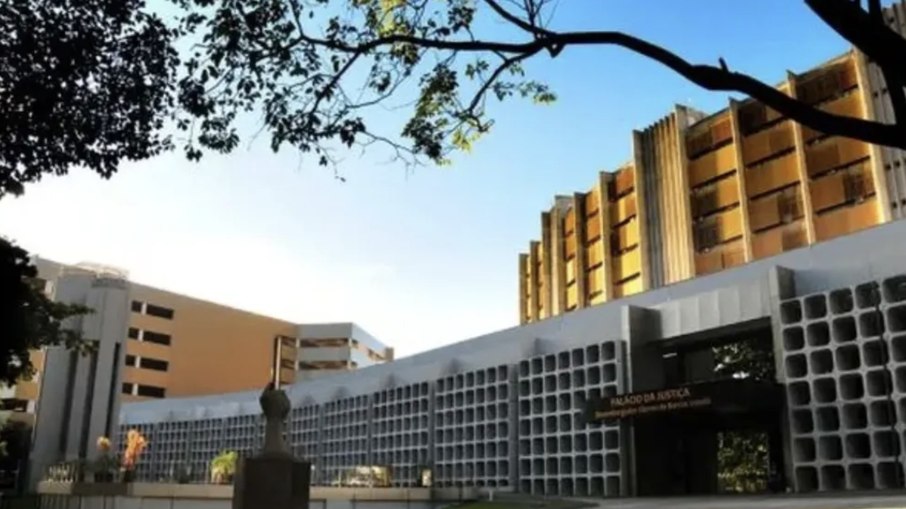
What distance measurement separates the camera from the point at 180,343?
6391 centimetres

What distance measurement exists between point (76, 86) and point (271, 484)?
23.6 feet

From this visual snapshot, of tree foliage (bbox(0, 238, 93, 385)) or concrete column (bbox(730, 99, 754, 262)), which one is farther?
concrete column (bbox(730, 99, 754, 262))

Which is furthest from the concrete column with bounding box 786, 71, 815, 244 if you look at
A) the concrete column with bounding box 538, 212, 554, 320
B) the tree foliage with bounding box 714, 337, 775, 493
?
the concrete column with bounding box 538, 212, 554, 320

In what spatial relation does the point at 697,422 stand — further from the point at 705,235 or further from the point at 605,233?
the point at 605,233

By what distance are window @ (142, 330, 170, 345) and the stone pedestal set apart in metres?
52.7

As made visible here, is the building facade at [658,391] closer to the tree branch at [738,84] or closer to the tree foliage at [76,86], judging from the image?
the tree branch at [738,84]

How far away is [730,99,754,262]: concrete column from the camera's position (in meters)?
39.1

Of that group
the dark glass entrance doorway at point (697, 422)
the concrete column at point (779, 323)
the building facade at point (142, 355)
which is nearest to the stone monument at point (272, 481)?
the building facade at point (142, 355)

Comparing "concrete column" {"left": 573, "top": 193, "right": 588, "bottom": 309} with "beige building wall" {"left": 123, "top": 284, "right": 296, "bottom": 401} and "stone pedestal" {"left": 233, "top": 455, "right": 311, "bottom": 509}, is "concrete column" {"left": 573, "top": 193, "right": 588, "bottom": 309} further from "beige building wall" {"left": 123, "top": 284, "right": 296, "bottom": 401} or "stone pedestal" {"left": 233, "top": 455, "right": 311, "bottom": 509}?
"stone pedestal" {"left": 233, "top": 455, "right": 311, "bottom": 509}

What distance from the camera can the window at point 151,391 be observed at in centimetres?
6119

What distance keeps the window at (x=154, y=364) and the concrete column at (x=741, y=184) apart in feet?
142

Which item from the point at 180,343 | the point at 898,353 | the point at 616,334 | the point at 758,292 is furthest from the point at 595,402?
the point at 180,343

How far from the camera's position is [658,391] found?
64.4 feet

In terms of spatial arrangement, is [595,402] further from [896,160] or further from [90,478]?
[896,160]
